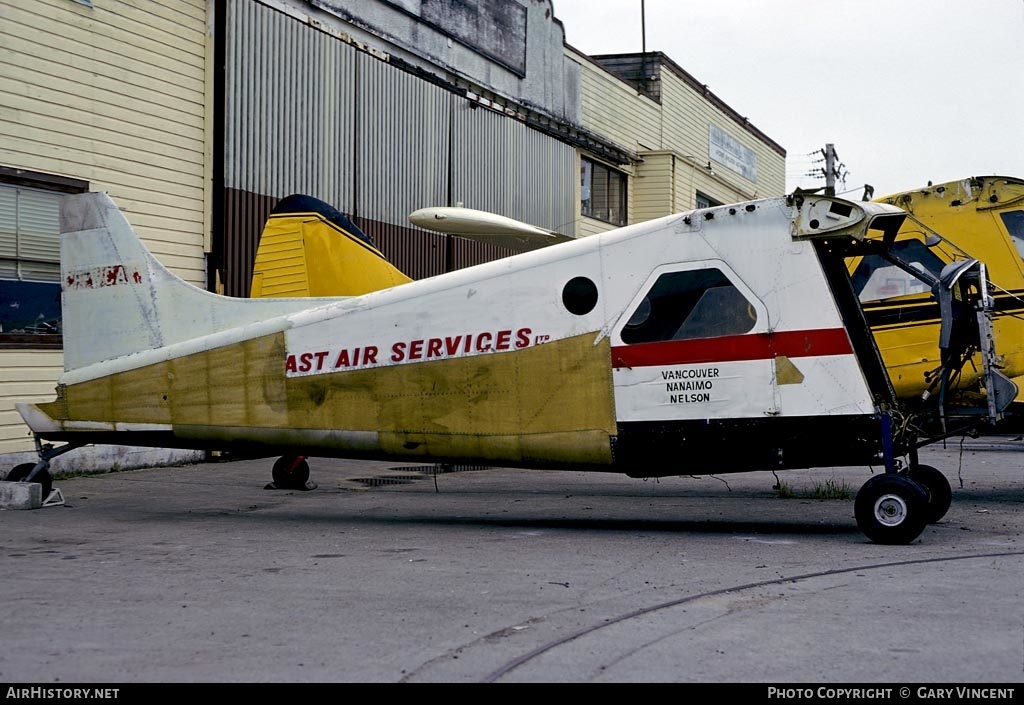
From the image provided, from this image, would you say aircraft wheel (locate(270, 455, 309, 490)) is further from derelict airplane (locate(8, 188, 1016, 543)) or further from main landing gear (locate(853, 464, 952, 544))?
main landing gear (locate(853, 464, 952, 544))

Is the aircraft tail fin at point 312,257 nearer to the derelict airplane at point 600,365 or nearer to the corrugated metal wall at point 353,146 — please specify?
the derelict airplane at point 600,365

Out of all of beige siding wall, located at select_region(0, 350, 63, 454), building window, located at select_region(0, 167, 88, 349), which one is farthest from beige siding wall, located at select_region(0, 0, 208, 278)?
beige siding wall, located at select_region(0, 350, 63, 454)

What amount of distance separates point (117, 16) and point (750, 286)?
10.2m

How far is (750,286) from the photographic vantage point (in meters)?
8.52

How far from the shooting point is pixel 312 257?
1132 centimetres

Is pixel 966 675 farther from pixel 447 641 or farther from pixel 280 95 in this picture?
pixel 280 95

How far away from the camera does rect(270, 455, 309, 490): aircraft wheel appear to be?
12.6m

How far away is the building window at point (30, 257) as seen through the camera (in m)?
13.0

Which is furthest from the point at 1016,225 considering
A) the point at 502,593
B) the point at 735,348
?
the point at 502,593

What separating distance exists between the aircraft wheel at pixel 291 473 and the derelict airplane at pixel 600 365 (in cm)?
281

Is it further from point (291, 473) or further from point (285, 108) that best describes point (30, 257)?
point (285, 108)

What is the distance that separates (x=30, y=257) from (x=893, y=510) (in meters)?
10.6

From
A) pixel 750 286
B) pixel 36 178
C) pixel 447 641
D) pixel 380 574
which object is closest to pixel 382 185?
pixel 36 178

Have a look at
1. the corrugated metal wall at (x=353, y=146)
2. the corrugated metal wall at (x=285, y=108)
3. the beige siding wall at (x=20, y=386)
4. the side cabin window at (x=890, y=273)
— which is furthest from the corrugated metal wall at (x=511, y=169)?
the side cabin window at (x=890, y=273)
